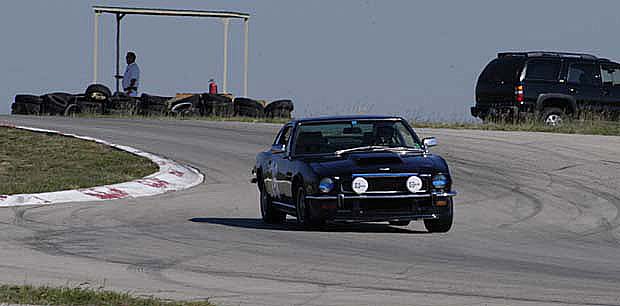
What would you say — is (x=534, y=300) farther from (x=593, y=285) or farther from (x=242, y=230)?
(x=242, y=230)

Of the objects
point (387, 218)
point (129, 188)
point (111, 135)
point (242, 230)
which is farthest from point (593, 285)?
point (111, 135)

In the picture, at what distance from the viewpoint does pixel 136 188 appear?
18.6 meters

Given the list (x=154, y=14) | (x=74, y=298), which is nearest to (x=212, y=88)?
(x=154, y=14)

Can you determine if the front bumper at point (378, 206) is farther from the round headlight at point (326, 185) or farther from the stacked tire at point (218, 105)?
the stacked tire at point (218, 105)

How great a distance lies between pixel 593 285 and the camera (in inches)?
360

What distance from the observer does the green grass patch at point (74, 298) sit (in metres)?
7.83

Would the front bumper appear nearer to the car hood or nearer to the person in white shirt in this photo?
the car hood

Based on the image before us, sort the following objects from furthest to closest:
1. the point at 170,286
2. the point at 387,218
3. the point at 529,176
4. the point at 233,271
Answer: the point at 529,176
the point at 387,218
the point at 233,271
the point at 170,286

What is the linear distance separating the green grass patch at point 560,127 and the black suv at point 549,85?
15.7 inches

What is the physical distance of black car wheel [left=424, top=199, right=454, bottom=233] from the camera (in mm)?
12961

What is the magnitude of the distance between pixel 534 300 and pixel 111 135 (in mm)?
20153

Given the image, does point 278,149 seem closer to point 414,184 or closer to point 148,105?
point 414,184

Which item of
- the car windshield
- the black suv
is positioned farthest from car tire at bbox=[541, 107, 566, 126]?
the car windshield

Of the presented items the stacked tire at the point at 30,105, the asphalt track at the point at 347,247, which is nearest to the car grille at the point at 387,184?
the asphalt track at the point at 347,247
